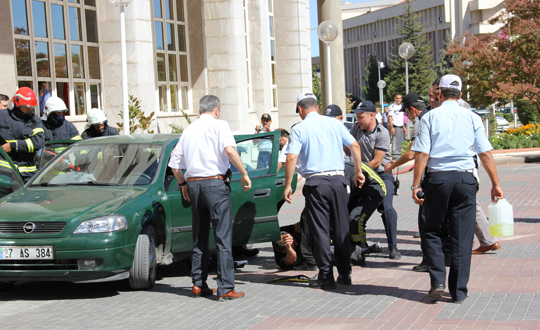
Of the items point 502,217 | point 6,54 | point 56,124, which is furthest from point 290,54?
point 502,217

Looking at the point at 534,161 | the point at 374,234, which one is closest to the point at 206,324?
the point at 374,234

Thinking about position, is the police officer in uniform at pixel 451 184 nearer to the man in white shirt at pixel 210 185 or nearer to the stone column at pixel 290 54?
the man in white shirt at pixel 210 185

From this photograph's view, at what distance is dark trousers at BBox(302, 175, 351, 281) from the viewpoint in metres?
6.45

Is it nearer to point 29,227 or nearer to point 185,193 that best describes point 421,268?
point 185,193

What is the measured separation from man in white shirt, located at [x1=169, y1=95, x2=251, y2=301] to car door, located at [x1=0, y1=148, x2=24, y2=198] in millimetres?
2196

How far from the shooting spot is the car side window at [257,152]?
7695 millimetres

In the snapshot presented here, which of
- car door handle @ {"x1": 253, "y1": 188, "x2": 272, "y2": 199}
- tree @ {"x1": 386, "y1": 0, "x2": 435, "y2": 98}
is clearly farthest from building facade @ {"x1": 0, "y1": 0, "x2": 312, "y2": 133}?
tree @ {"x1": 386, "y1": 0, "x2": 435, "y2": 98}

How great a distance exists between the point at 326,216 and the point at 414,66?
76.7 metres

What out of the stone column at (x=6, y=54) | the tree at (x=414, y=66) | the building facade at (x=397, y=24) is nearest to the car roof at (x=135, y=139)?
the stone column at (x=6, y=54)

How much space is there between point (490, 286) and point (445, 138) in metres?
1.52

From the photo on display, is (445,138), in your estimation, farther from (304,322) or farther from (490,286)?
(304,322)

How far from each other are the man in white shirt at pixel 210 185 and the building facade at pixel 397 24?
275 feet

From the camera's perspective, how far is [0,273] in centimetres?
632

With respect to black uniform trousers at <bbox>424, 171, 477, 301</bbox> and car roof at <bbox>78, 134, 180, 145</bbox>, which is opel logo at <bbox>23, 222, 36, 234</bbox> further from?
black uniform trousers at <bbox>424, 171, 477, 301</bbox>
